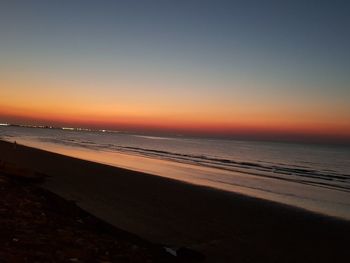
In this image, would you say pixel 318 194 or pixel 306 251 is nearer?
pixel 306 251

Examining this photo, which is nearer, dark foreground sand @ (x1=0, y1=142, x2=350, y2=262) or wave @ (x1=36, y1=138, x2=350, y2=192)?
dark foreground sand @ (x1=0, y1=142, x2=350, y2=262)

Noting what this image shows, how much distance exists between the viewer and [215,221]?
1195 centimetres

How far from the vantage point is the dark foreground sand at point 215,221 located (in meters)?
9.12

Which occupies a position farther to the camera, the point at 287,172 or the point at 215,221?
the point at 287,172

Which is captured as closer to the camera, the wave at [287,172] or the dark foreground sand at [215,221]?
the dark foreground sand at [215,221]

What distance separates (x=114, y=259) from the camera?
6.46 m

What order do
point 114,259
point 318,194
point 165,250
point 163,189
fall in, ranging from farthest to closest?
point 318,194 < point 163,189 < point 165,250 < point 114,259

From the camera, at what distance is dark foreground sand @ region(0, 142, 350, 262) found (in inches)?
359

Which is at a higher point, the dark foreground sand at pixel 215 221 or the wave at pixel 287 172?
the dark foreground sand at pixel 215 221

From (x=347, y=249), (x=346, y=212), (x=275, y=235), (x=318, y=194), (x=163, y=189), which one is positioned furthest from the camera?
(x=318, y=194)

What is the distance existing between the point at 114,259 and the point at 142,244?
1877mm

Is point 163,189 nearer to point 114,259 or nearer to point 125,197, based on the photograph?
point 125,197

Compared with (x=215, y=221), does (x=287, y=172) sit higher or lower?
lower

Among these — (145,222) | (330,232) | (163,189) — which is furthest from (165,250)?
(163,189)
